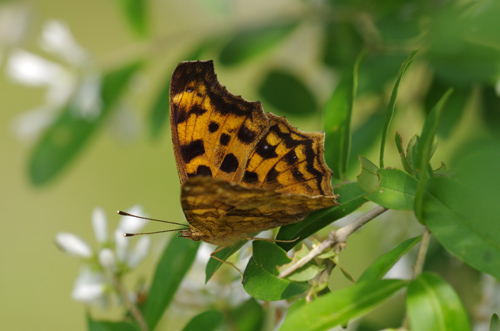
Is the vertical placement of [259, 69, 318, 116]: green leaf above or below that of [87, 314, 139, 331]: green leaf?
above

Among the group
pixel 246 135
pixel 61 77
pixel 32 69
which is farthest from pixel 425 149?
pixel 32 69

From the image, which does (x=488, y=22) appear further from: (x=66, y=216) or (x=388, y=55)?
(x=66, y=216)

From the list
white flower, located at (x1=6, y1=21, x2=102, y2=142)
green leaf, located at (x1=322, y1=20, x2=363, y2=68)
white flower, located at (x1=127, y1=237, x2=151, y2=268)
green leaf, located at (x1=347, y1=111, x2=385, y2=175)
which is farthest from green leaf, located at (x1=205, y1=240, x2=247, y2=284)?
white flower, located at (x1=6, y1=21, x2=102, y2=142)

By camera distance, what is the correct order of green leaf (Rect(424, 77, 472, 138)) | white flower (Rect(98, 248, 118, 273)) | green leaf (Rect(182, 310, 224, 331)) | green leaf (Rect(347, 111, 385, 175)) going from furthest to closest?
green leaf (Rect(347, 111, 385, 175)), green leaf (Rect(424, 77, 472, 138)), white flower (Rect(98, 248, 118, 273)), green leaf (Rect(182, 310, 224, 331))

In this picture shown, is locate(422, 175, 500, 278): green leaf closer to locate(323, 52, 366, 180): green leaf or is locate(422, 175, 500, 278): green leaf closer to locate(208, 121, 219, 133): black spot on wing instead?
locate(323, 52, 366, 180): green leaf

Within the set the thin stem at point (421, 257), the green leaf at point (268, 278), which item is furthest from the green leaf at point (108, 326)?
the thin stem at point (421, 257)

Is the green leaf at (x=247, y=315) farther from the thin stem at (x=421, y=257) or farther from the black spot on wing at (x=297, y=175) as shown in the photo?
the thin stem at (x=421, y=257)

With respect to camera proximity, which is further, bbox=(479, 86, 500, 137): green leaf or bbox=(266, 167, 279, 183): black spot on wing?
bbox=(479, 86, 500, 137): green leaf

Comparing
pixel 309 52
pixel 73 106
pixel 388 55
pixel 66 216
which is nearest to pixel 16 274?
pixel 66 216
